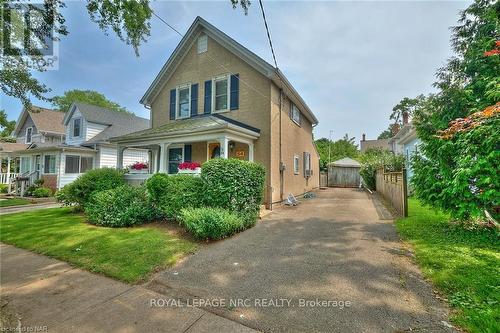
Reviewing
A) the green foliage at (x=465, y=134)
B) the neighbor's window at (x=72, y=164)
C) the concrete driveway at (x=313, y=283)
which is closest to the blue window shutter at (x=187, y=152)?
the concrete driveway at (x=313, y=283)

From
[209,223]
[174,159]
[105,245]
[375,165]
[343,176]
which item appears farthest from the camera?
[343,176]

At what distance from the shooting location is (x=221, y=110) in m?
12.0

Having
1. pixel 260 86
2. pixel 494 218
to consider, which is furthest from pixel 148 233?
pixel 494 218

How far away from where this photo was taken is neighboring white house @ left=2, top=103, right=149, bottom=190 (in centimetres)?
1788

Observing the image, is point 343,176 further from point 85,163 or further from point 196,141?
point 85,163

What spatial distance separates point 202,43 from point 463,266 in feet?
44.1

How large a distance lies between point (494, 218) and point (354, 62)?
7.66m

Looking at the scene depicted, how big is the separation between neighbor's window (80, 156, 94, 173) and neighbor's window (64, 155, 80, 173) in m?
0.27

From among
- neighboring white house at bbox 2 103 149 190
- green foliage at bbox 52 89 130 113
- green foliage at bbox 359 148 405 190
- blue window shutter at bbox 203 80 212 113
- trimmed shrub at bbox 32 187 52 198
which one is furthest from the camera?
green foliage at bbox 52 89 130 113

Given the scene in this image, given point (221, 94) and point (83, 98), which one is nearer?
point (221, 94)

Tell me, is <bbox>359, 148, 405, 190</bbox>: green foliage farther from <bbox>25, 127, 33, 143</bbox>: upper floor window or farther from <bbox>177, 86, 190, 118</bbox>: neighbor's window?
<bbox>25, 127, 33, 143</bbox>: upper floor window

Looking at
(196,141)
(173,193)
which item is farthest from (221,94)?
(173,193)

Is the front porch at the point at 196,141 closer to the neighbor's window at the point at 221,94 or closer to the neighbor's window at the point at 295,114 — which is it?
the neighbor's window at the point at 221,94

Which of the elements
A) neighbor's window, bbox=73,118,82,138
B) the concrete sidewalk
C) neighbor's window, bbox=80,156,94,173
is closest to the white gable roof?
neighbor's window, bbox=80,156,94,173
